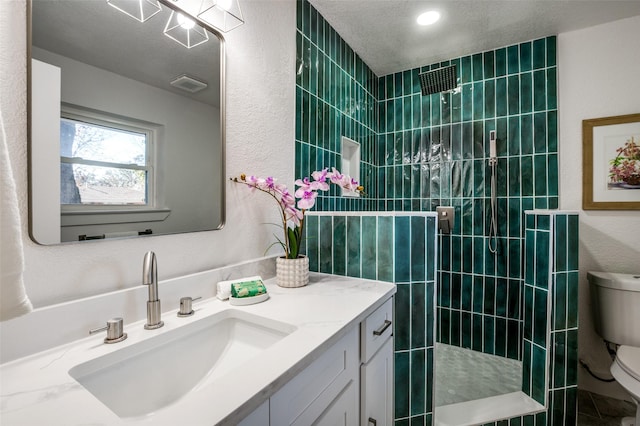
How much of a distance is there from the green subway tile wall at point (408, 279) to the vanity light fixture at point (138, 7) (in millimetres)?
1043

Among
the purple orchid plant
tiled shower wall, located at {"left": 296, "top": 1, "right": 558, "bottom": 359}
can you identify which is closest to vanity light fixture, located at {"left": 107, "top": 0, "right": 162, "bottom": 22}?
the purple orchid plant

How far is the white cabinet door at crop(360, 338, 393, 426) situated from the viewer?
0.95 meters

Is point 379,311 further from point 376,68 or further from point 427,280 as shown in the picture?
point 376,68

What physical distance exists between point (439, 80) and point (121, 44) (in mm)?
2139

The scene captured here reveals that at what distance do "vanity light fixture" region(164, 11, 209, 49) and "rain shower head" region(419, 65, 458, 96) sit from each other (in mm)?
1773

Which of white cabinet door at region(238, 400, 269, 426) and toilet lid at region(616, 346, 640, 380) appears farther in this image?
toilet lid at region(616, 346, 640, 380)

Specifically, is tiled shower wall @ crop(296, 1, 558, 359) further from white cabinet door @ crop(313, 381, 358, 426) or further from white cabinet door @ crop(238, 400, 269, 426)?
white cabinet door @ crop(238, 400, 269, 426)

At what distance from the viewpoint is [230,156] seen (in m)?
1.18

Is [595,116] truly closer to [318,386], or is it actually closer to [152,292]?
[318,386]

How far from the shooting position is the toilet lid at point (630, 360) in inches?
48.8

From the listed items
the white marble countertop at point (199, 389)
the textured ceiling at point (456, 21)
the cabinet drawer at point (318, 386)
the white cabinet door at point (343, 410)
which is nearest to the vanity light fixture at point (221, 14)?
the textured ceiling at point (456, 21)

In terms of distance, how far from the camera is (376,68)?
2.44m

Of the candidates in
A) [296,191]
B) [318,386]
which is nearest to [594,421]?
[318,386]

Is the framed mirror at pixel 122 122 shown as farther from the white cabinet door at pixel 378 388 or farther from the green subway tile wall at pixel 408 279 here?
the white cabinet door at pixel 378 388
